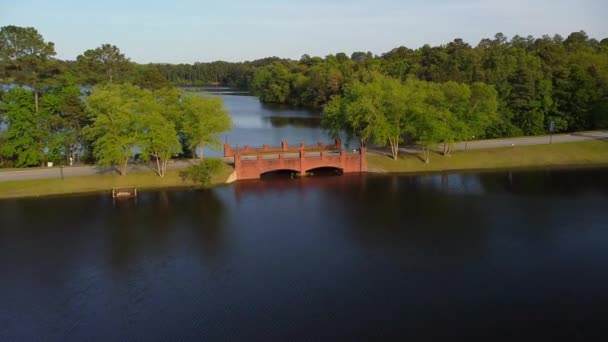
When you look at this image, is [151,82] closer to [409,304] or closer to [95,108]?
[95,108]

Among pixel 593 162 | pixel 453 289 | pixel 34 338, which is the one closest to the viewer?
pixel 34 338

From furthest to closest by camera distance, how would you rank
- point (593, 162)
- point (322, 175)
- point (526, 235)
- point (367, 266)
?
1. point (593, 162)
2. point (322, 175)
3. point (526, 235)
4. point (367, 266)

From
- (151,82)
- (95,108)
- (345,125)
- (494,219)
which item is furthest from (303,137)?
(494,219)

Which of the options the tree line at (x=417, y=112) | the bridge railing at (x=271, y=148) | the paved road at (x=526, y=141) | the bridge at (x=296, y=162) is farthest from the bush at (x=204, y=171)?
the paved road at (x=526, y=141)

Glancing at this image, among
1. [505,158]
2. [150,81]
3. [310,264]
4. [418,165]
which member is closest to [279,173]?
[418,165]

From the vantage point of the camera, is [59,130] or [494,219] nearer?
[494,219]

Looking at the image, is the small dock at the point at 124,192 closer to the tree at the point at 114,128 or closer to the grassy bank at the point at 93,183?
the grassy bank at the point at 93,183
